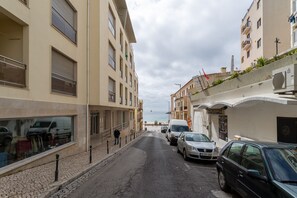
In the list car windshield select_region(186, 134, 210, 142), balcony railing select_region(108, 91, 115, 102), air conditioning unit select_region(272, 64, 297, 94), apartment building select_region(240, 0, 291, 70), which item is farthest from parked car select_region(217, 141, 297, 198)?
apartment building select_region(240, 0, 291, 70)

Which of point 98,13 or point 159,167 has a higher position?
point 98,13

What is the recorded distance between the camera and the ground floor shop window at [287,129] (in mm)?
8891

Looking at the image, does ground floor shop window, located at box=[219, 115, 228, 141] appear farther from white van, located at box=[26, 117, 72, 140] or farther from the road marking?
white van, located at box=[26, 117, 72, 140]

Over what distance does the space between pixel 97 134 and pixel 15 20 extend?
12.6 meters

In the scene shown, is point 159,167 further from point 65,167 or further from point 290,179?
point 290,179

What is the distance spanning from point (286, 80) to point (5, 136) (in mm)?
9956

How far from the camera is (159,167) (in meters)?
10.4

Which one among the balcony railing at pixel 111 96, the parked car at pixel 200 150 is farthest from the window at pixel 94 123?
the parked car at pixel 200 150

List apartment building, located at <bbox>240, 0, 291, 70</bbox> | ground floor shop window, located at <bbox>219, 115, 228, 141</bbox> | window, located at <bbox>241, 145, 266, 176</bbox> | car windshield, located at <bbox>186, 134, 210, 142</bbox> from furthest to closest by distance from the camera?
apartment building, located at <bbox>240, 0, 291, 70</bbox>
ground floor shop window, located at <bbox>219, 115, 228, 141</bbox>
car windshield, located at <bbox>186, 134, 210, 142</bbox>
window, located at <bbox>241, 145, 266, 176</bbox>

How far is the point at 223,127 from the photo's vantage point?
17000 millimetres

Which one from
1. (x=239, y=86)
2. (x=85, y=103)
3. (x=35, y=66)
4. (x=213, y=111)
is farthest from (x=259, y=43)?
(x=35, y=66)

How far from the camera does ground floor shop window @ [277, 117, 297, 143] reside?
8891mm

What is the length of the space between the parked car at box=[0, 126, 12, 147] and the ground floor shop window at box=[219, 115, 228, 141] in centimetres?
1330

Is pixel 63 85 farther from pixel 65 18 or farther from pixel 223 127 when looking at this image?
pixel 223 127
